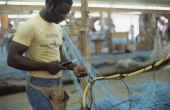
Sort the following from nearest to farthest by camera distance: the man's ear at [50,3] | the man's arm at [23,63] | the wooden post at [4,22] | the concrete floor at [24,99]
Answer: the man's arm at [23,63] → the man's ear at [50,3] → the concrete floor at [24,99] → the wooden post at [4,22]

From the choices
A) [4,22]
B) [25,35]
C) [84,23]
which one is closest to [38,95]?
[25,35]

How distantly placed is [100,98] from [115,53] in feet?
13.6

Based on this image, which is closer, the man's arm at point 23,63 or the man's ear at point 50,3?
the man's arm at point 23,63

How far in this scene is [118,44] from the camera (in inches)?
294

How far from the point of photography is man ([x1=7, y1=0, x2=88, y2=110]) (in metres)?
1.31

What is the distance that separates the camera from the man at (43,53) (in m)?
1.31

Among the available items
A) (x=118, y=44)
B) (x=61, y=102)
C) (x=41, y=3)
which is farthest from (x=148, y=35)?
(x=61, y=102)

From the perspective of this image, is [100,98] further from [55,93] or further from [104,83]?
[55,93]

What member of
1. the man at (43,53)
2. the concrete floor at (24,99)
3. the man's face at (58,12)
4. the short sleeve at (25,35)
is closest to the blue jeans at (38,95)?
the man at (43,53)

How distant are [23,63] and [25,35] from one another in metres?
0.16

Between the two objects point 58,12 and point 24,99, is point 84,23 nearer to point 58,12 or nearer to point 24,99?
point 58,12

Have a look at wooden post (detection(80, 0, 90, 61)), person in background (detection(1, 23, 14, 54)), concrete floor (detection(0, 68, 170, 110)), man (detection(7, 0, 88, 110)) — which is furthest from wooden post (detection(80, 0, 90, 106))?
man (detection(7, 0, 88, 110))

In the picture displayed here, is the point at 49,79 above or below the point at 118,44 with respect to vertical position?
above

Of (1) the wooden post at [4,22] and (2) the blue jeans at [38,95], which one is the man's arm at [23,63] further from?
(1) the wooden post at [4,22]
